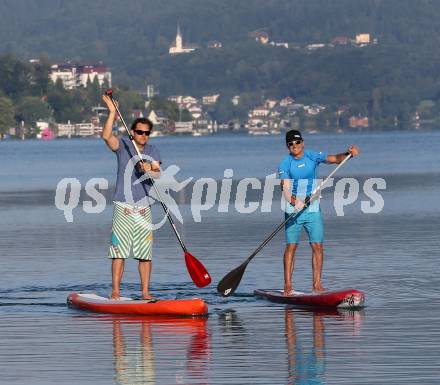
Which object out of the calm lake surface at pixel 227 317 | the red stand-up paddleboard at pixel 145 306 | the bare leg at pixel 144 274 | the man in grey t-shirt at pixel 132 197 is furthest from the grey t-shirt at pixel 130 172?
the calm lake surface at pixel 227 317

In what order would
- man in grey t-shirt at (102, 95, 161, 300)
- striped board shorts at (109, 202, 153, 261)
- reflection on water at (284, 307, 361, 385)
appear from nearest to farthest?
reflection on water at (284, 307, 361, 385)
man in grey t-shirt at (102, 95, 161, 300)
striped board shorts at (109, 202, 153, 261)

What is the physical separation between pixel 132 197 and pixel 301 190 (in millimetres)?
2218

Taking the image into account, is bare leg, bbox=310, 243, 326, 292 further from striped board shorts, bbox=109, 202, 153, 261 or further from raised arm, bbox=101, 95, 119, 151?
raised arm, bbox=101, 95, 119, 151

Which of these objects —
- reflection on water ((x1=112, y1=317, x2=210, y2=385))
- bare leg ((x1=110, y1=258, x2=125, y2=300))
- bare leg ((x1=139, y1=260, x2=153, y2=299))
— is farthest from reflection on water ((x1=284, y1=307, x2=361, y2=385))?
bare leg ((x1=110, y1=258, x2=125, y2=300))

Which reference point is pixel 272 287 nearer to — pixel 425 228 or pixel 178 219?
pixel 425 228

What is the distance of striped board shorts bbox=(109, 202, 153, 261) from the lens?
64.5 feet

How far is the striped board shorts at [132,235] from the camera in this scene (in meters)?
19.7

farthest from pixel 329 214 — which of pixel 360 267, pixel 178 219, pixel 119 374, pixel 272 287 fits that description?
pixel 119 374

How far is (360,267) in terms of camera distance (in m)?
25.1

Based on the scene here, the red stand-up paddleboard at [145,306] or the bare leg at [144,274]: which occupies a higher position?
the bare leg at [144,274]

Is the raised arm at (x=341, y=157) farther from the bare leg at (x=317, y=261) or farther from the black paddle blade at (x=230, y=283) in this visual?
the black paddle blade at (x=230, y=283)

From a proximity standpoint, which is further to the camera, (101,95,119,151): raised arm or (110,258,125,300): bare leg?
(110,258,125,300): bare leg

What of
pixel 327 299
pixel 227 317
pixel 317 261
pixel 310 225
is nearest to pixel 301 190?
pixel 310 225

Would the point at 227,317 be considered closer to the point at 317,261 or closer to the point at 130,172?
the point at 317,261
